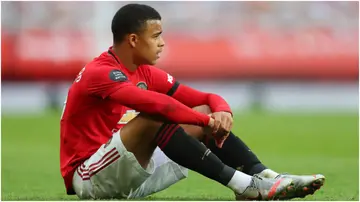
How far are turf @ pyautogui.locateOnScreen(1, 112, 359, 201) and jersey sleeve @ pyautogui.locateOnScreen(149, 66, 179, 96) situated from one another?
0.72m

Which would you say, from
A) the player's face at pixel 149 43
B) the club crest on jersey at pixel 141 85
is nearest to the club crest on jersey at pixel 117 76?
the player's face at pixel 149 43

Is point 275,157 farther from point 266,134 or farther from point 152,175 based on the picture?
point 152,175

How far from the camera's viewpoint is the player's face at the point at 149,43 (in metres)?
5.50

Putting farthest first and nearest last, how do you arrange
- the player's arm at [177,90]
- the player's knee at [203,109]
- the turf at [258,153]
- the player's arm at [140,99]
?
the turf at [258,153], the player's arm at [177,90], the player's knee at [203,109], the player's arm at [140,99]

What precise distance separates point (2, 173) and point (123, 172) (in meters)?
3.38

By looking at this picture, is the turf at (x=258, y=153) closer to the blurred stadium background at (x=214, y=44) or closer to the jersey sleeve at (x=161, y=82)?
the jersey sleeve at (x=161, y=82)

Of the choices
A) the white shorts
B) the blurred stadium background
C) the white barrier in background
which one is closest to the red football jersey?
the white shorts

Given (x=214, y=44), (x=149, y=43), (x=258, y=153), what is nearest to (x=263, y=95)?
(x=214, y=44)

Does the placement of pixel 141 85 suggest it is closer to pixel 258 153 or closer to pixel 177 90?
pixel 177 90

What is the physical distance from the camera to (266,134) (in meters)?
14.8

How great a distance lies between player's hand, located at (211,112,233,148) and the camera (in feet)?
17.4

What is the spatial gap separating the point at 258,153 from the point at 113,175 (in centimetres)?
647

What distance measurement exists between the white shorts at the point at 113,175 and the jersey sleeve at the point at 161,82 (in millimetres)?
503

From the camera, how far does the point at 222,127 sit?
209 inches
